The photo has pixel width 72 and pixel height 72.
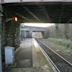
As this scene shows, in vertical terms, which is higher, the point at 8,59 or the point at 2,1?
the point at 2,1

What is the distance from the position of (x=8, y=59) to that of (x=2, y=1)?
156 inches

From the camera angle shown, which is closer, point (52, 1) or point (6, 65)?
point (52, 1)

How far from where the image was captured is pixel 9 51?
13078 millimetres

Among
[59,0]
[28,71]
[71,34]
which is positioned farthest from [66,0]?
[71,34]

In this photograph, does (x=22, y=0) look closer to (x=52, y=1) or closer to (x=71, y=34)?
(x=52, y=1)

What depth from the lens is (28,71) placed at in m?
12.5

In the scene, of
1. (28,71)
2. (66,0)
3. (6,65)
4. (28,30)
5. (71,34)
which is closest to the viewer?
(66,0)

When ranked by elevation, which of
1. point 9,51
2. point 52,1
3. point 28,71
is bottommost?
point 28,71

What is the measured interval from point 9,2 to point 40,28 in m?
77.5

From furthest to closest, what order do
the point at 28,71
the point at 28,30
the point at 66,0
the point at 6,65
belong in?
the point at 28,30
the point at 6,65
the point at 28,71
the point at 66,0

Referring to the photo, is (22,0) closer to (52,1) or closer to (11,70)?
(52,1)

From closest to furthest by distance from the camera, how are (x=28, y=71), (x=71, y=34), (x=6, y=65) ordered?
(x=28, y=71)
(x=6, y=65)
(x=71, y=34)

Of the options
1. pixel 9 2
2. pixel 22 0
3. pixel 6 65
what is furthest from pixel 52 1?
pixel 6 65

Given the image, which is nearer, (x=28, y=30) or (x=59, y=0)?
(x=59, y=0)
